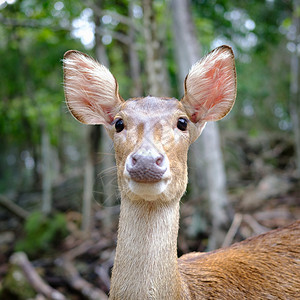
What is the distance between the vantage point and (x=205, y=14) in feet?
31.7

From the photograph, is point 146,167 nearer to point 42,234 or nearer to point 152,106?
point 152,106

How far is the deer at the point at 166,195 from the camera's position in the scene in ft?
7.52

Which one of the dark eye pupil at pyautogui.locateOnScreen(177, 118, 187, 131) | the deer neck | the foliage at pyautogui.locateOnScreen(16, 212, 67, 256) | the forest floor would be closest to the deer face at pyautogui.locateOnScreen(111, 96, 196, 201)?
the dark eye pupil at pyautogui.locateOnScreen(177, 118, 187, 131)

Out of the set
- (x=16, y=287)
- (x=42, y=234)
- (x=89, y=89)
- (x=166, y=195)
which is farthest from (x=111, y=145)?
(x=42, y=234)

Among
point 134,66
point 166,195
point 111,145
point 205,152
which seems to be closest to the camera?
point 166,195

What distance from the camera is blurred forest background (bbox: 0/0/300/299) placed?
5648 millimetres

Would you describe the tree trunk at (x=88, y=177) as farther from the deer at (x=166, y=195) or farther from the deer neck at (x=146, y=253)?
the deer neck at (x=146, y=253)

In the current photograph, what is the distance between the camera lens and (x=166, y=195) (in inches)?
91.4

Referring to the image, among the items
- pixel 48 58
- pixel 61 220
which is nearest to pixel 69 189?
pixel 61 220

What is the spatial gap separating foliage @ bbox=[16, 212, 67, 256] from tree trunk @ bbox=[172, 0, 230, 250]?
417 centimetres

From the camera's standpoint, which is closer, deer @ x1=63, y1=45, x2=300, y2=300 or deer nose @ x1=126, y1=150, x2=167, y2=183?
deer nose @ x1=126, y1=150, x2=167, y2=183

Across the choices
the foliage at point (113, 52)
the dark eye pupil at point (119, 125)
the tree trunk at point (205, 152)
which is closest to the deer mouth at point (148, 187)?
the dark eye pupil at point (119, 125)

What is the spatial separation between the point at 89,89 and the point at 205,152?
3107 mm

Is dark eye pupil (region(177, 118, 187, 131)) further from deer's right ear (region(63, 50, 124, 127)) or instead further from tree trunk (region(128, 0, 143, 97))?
tree trunk (region(128, 0, 143, 97))
